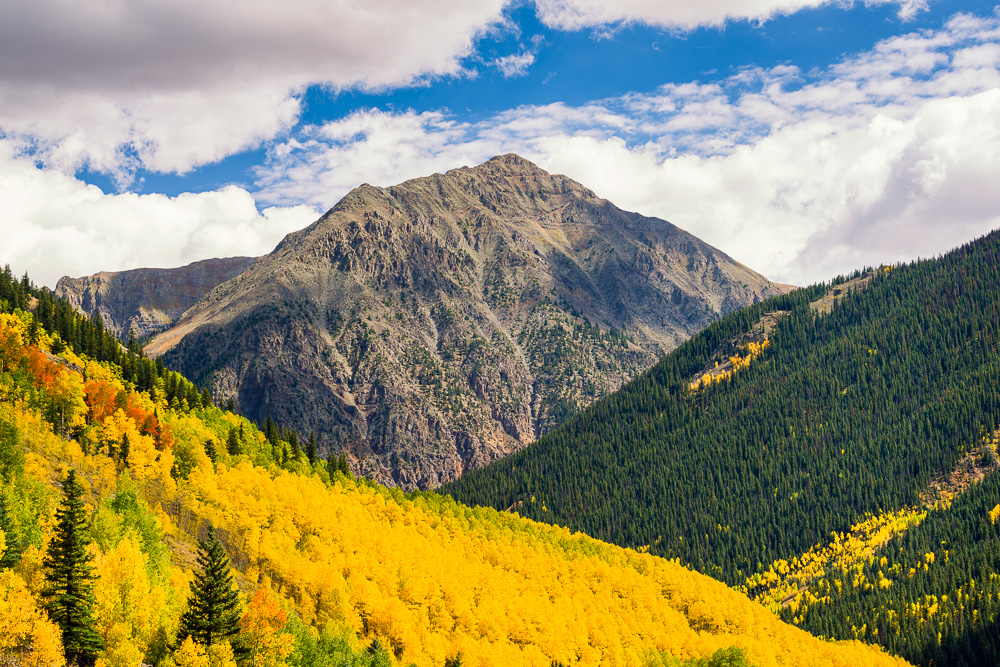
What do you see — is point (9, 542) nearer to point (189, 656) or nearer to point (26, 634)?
point (26, 634)

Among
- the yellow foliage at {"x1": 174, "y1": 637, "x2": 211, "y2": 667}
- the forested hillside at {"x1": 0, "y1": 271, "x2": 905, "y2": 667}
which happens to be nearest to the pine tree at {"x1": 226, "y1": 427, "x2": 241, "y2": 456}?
the forested hillside at {"x1": 0, "y1": 271, "x2": 905, "y2": 667}

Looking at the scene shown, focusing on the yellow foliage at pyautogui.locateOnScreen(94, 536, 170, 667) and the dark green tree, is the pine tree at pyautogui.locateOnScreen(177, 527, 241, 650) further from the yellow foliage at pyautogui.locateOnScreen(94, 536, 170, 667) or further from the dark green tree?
the dark green tree

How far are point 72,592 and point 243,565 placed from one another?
146 ft

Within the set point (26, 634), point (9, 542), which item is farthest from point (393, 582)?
point (26, 634)

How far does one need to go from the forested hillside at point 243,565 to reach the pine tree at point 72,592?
171 millimetres

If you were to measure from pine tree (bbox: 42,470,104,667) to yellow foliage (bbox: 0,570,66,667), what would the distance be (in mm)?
1388

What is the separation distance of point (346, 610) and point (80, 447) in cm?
4833

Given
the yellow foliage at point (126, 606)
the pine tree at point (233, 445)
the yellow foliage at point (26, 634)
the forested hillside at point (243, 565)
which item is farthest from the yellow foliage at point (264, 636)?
the pine tree at point (233, 445)

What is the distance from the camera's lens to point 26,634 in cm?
6569

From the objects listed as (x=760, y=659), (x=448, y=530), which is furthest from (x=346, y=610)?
(x=760, y=659)

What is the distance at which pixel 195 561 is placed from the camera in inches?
4040

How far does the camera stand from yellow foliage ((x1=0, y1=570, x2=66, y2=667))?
210 feet

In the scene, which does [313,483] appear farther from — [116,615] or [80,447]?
[116,615]

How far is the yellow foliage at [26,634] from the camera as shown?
64.1 metres
